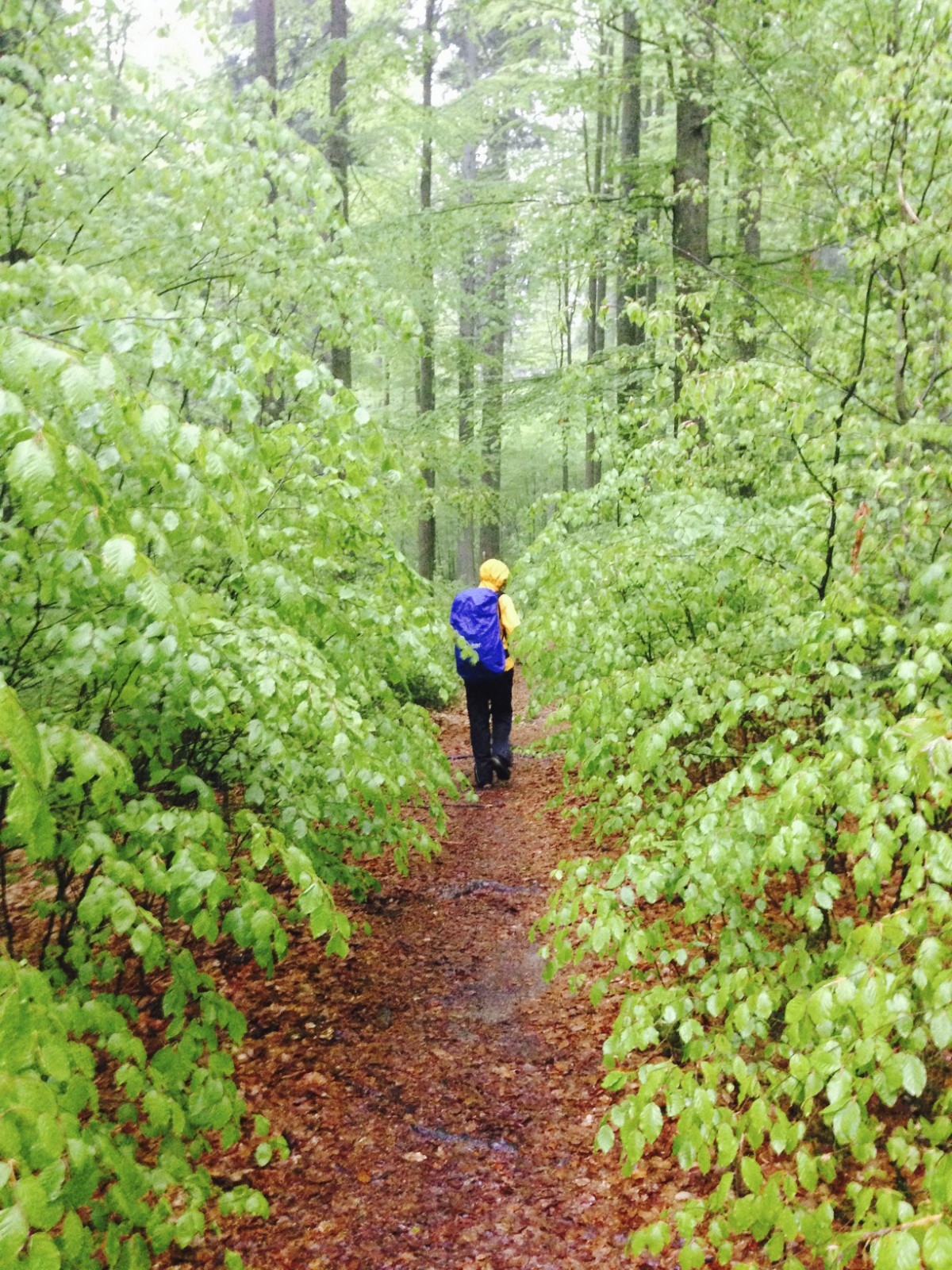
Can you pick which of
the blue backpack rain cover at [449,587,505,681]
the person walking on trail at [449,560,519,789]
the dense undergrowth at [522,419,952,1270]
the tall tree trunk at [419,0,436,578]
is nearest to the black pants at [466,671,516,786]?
the person walking on trail at [449,560,519,789]

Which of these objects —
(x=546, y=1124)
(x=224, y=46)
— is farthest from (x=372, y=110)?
(x=546, y=1124)

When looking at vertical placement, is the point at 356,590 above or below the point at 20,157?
below

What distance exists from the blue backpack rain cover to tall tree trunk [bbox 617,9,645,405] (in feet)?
9.62

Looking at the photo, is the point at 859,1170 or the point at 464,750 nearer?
the point at 859,1170

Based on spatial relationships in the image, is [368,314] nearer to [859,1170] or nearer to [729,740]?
[729,740]

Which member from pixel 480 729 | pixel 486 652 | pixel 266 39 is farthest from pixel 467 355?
pixel 480 729

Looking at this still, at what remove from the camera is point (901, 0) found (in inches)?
166

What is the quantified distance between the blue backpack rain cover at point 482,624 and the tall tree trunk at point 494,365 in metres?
3.79

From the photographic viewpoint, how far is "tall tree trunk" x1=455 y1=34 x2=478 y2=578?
1309 centimetres

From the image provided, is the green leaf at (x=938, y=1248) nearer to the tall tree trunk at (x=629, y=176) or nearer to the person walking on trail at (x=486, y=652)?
the person walking on trail at (x=486, y=652)

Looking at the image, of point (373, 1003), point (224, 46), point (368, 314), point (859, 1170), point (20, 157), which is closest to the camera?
point (859, 1170)

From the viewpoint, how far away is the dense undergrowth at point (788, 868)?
7.39ft

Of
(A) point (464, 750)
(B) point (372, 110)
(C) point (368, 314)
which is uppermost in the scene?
(B) point (372, 110)

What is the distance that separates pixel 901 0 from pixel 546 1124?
5912 millimetres
